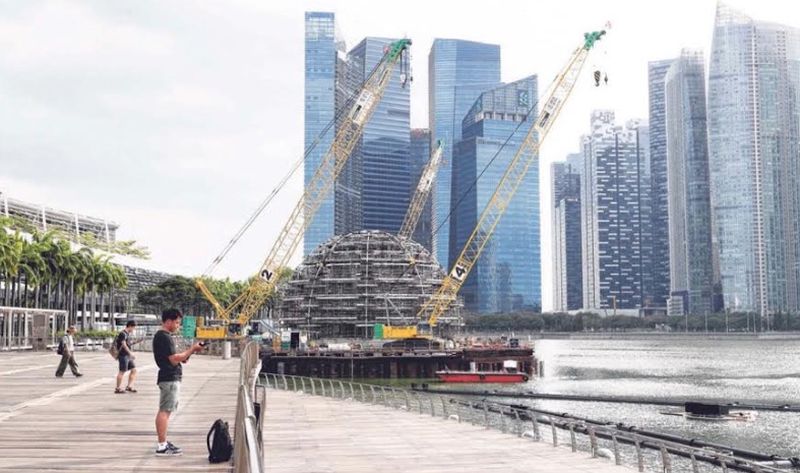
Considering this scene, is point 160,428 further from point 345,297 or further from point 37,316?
point 345,297

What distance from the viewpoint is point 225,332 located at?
15400 cm

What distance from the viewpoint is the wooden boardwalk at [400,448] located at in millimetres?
27953

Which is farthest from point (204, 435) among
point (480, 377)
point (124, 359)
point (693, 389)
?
point (693, 389)

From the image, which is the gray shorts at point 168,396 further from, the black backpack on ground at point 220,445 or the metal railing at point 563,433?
the metal railing at point 563,433

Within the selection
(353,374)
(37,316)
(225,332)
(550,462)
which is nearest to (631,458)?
(550,462)

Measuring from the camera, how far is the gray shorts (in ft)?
57.4

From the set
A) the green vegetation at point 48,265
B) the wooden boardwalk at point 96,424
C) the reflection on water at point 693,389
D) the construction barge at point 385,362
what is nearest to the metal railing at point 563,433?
the reflection on water at point 693,389

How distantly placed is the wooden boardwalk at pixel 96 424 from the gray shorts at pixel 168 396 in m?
1.00

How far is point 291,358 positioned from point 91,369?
3289 inches

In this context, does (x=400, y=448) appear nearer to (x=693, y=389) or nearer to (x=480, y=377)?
(x=480, y=377)

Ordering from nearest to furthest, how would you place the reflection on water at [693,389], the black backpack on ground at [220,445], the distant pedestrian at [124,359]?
the black backpack on ground at [220,445] → the distant pedestrian at [124,359] → the reflection on water at [693,389]

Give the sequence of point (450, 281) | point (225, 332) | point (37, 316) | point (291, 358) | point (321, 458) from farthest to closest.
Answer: point (450, 281) → point (225, 332) → point (291, 358) → point (37, 316) → point (321, 458)

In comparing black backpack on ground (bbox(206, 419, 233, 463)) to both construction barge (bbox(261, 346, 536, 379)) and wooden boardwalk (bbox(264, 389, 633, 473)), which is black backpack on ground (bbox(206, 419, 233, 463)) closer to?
wooden boardwalk (bbox(264, 389, 633, 473))

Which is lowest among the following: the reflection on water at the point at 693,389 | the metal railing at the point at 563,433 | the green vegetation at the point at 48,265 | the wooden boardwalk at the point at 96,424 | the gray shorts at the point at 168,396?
the reflection on water at the point at 693,389
